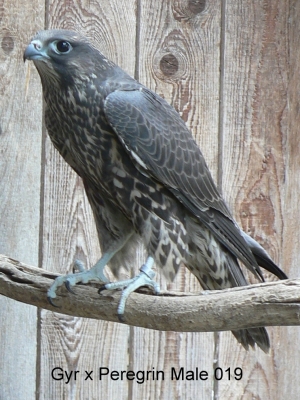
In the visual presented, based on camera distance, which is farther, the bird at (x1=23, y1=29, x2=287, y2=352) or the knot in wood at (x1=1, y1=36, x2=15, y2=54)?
the knot in wood at (x1=1, y1=36, x2=15, y2=54)

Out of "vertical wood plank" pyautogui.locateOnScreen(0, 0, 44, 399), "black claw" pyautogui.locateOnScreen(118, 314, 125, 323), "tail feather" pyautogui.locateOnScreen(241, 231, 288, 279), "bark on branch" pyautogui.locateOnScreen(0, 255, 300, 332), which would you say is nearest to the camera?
"bark on branch" pyautogui.locateOnScreen(0, 255, 300, 332)

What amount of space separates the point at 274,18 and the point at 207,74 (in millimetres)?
373

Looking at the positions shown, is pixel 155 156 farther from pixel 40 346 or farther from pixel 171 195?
pixel 40 346

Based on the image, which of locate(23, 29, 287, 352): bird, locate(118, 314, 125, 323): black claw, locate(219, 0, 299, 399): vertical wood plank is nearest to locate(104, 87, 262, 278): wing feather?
locate(23, 29, 287, 352): bird

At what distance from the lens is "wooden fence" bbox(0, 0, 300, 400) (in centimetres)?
316

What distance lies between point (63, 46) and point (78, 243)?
0.90 metres

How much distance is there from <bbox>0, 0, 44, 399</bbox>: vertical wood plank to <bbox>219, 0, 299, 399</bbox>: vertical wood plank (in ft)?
2.61

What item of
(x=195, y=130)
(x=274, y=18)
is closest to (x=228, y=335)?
(x=195, y=130)

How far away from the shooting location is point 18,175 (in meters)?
3.15

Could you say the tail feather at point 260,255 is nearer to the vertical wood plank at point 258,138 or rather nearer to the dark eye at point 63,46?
A: the vertical wood plank at point 258,138

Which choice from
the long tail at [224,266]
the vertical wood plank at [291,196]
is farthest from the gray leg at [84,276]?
the vertical wood plank at [291,196]

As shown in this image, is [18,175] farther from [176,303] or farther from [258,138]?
[176,303]

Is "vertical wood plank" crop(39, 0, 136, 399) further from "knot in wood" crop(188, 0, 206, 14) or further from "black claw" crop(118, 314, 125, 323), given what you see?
"black claw" crop(118, 314, 125, 323)

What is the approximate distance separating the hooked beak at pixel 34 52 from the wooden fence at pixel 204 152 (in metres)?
0.62
